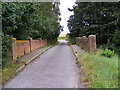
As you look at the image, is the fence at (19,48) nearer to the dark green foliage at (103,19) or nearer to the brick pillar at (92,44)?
the brick pillar at (92,44)

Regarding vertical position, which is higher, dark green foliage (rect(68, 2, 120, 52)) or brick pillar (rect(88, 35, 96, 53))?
dark green foliage (rect(68, 2, 120, 52))

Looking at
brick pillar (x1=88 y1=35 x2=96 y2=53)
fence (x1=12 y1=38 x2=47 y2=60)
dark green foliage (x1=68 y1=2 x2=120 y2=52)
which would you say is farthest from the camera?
dark green foliage (x1=68 y1=2 x2=120 y2=52)

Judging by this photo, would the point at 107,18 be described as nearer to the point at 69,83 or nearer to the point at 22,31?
the point at 22,31

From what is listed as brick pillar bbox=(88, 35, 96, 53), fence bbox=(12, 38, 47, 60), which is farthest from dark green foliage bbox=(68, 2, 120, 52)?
fence bbox=(12, 38, 47, 60)

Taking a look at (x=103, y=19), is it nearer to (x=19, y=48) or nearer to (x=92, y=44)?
(x=92, y=44)

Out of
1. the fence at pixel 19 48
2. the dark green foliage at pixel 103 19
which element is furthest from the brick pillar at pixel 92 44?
the dark green foliage at pixel 103 19

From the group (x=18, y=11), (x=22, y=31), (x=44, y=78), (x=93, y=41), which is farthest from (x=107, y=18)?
(x=44, y=78)

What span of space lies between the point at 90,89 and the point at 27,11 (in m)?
9.06

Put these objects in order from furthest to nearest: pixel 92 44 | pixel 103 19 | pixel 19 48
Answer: pixel 103 19, pixel 92 44, pixel 19 48

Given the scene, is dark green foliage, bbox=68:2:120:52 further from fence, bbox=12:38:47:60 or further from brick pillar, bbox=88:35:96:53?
fence, bbox=12:38:47:60

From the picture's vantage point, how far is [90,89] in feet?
19.1

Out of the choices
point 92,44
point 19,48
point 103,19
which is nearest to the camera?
point 19,48

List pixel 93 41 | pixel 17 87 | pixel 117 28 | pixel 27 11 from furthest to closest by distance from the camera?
pixel 117 28
pixel 93 41
pixel 27 11
pixel 17 87

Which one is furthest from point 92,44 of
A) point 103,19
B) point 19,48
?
point 103,19
